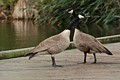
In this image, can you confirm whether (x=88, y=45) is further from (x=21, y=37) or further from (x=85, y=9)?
(x=85, y=9)

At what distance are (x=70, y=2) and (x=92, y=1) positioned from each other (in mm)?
1096

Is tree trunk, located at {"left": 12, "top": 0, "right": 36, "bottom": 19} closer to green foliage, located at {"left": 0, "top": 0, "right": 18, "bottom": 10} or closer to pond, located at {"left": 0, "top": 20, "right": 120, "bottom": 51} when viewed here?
green foliage, located at {"left": 0, "top": 0, "right": 18, "bottom": 10}

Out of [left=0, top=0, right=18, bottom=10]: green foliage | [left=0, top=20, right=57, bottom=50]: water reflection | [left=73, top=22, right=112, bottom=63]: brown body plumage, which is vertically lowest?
[left=0, top=20, right=57, bottom=50]: water reflection

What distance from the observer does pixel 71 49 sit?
877 cm

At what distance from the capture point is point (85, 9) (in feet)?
68.6

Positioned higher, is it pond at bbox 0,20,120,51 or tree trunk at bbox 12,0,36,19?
tree trunk at bbox 12,0,36,19

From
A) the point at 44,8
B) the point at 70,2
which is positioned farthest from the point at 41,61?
the point at 44,8

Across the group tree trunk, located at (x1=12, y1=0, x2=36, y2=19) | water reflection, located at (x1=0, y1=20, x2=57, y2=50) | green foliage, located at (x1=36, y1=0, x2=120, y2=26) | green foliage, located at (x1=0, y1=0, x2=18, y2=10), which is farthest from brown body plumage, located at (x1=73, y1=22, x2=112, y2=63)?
green foliage, located at (x1=0, y1=0, x2=18, y2=10)

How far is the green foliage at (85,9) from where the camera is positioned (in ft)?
66.2

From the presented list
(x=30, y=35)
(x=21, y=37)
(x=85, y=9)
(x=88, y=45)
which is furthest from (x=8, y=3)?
(x=88, y=45)

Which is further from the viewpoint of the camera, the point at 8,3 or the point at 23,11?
the point at 8,3

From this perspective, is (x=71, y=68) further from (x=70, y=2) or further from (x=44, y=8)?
(x=44, y=8)

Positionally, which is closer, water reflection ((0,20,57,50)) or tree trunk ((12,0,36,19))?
water reflection ((0,20,57,50))

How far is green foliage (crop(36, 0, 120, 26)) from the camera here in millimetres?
20188
